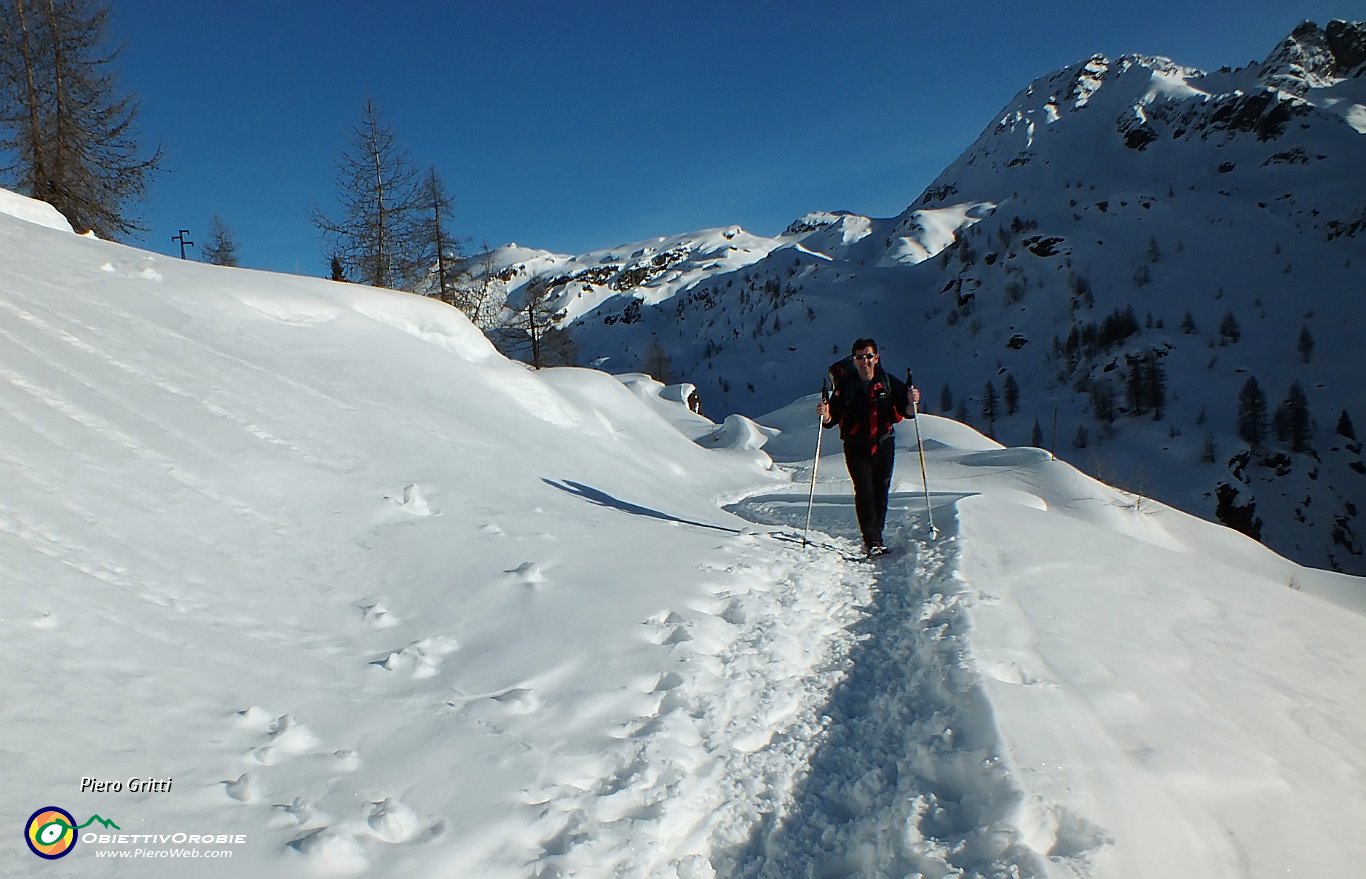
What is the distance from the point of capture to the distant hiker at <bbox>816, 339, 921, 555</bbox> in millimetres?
6918

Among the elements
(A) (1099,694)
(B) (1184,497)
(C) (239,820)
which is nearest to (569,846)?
(C) (239,820)

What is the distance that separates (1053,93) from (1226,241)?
112 metres

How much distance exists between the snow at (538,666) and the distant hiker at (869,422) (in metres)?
0.49

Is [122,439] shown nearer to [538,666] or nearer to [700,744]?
[538,666]

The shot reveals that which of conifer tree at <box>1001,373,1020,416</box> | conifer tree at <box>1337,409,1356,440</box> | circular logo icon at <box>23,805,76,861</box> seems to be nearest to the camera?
circular logo icon at <box>23,805,76,861</box>

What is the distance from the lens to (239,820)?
7.38 ft

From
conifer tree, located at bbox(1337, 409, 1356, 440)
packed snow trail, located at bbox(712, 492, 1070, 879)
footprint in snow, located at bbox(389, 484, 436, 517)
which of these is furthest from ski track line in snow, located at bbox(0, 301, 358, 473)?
conifer tree, located at bbox(1337, 409, 1356, 440)

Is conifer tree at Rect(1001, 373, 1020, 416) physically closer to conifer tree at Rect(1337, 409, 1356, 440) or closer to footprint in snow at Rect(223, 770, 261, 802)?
conifer tree at Rect(1337, 409, 1356, 440)

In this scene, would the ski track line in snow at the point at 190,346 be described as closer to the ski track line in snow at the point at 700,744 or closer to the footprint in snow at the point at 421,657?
the footprint in snow at the point at 421,657

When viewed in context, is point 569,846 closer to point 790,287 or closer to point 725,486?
point 725,486

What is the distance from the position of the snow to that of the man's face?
184 centimetres

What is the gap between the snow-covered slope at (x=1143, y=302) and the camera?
62531 millimetres

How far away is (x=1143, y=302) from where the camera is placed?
90312 millimetres

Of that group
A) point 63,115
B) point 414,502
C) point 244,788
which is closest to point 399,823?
point 244,788
